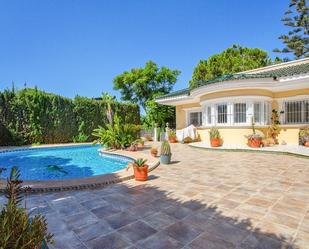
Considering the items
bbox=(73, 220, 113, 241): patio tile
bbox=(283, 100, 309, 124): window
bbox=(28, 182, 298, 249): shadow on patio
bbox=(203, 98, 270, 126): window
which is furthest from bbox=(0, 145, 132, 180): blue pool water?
bbox=(283, 100, 309, 124): window

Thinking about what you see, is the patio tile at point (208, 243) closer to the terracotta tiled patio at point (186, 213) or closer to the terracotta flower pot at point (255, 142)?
the terracotta tiled patio at point (186, 213)

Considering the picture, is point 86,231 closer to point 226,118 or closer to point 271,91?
point 226,118

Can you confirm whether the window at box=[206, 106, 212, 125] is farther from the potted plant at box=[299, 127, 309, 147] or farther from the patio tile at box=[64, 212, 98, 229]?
the patio tile at box=[64, 212, 98, 229]

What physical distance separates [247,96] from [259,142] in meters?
2.75

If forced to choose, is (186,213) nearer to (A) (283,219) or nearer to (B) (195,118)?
(A) (283,219)

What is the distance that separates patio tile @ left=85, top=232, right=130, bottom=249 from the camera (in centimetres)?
270

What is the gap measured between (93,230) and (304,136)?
40.4ft

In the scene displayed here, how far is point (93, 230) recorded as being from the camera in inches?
123

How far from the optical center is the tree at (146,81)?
98.5ft

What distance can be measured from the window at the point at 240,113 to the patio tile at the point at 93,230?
428 inches

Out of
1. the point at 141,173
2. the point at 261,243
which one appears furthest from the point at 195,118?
the point at 261,243

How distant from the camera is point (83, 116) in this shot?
18.6 m

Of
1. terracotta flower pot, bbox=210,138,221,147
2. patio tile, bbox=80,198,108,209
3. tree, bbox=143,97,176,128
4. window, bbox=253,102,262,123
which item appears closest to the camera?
patio tile, bbox=80,198,108,209

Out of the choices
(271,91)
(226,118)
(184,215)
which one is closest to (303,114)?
(271,91)
